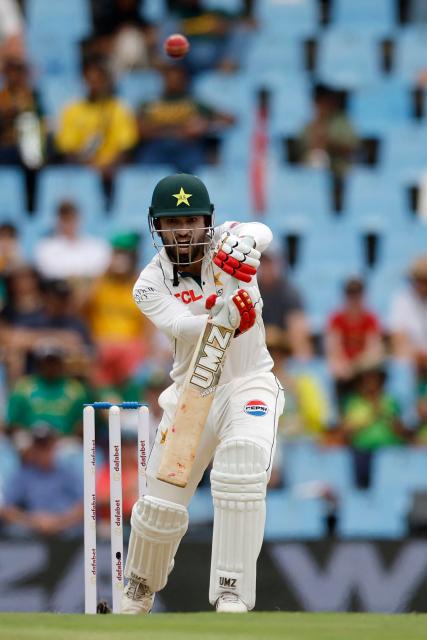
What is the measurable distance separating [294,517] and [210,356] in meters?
2.88

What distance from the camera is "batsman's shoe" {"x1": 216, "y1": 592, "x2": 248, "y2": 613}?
17.6 feet

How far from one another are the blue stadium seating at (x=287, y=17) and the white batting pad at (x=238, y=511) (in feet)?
23.8

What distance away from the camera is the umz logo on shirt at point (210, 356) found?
5453mm

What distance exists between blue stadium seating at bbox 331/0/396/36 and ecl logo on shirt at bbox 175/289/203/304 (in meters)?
6.99

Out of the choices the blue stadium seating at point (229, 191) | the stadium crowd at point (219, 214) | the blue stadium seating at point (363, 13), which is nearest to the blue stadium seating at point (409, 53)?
the stadium crowd at point (219, 214)

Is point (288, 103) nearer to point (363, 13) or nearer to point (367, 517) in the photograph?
point (363, 13)

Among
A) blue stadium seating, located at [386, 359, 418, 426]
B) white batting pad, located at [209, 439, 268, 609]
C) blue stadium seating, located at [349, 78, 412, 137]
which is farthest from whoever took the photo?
blue stadium seating, located at [349, 78, 412, 137]

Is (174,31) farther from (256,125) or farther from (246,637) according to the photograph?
(246,637)

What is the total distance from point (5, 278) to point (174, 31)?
9.58ft

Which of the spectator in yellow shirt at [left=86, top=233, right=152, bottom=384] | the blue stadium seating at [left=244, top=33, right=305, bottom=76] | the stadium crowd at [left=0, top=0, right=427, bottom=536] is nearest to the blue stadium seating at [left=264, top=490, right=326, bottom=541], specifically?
the stadium crowd at [left=0, top=0, right=427, bottom=536]

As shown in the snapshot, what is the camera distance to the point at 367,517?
8375 mm

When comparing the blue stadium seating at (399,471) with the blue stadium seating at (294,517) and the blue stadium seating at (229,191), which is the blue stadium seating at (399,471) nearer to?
the blue stadium seating at (294,517)

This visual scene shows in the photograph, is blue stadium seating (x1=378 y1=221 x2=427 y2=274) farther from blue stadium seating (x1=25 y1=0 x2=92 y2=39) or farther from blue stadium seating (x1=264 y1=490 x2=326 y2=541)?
blue stadium seating (x1=25 y1=0 x2=92 y2=39)

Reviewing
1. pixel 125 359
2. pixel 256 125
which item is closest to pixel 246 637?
pixel 125 359
